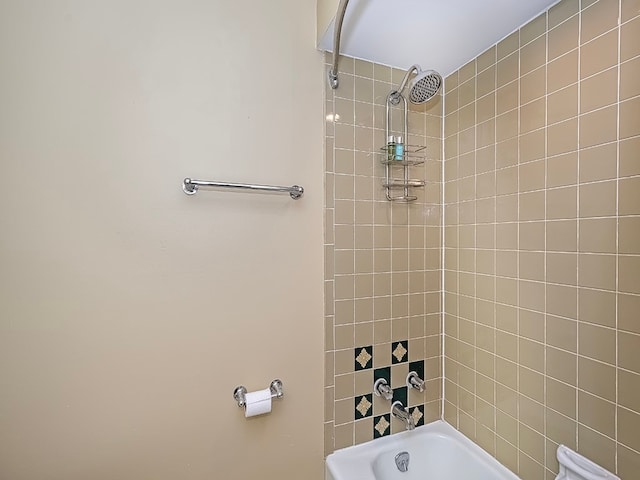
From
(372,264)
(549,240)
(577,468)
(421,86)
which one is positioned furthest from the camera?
(372,264)

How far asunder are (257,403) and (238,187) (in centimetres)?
87

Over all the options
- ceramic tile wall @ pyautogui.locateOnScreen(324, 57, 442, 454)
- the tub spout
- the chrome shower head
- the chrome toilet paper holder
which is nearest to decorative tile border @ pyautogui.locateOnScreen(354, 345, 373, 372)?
ceramic tile wall @ pyautogui.locateOnScreen(324, 57, 442, 454)

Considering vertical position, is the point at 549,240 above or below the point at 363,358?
above

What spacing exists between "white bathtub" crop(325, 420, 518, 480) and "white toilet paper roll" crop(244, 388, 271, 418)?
0.44 m

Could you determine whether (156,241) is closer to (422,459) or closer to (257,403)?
(257,403)

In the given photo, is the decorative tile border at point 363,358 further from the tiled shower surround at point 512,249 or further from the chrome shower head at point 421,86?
the chrome shower head at point 421,86

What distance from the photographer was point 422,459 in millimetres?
1530

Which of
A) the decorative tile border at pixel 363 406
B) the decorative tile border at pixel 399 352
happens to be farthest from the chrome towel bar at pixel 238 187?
the decorative tile border at pixel 363 406

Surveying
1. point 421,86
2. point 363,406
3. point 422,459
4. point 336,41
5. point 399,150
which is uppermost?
point 336,41

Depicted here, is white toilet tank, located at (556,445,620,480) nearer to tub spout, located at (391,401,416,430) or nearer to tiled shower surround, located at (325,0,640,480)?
tiled shower surround, located at (325,0,640,480)

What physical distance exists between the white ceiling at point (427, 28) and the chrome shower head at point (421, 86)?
12cm

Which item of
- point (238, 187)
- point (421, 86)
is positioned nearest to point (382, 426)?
point (238, 187)

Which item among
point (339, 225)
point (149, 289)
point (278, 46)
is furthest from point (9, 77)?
point (339, 225)

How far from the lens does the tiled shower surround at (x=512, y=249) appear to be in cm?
97
